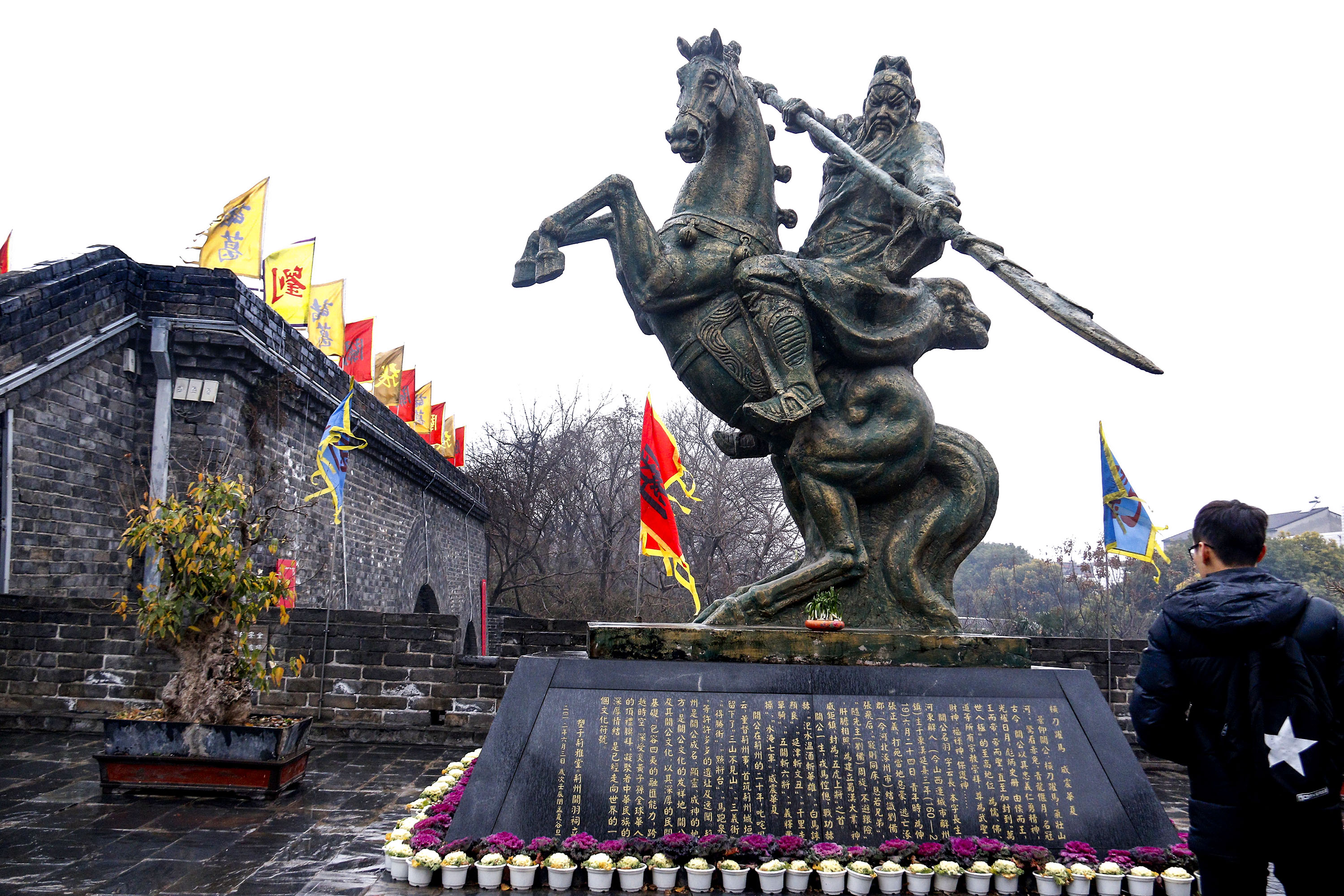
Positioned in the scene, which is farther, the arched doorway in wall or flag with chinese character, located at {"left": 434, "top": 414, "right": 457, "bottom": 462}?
flag with chinese character, located at {"left": 434, "top": 414, "right": 457, "bottom": 462}

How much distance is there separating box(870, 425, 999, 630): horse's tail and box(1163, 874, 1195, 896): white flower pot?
1525 mm

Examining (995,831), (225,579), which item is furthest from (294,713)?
(995,831)

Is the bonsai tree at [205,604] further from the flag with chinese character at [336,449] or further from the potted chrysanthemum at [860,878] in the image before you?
the potted chrysanthemum at [860,878]

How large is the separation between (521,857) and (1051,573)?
104ft

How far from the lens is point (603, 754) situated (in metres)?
3.43

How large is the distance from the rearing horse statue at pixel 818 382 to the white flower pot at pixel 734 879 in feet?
4.35

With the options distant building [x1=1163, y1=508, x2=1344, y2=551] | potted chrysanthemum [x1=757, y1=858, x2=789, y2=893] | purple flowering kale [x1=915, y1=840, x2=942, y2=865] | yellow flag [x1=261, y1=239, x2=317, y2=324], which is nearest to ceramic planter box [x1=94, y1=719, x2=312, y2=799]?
potted chrysanthemum [x1=757, y1=858, x2=789, y2=893]

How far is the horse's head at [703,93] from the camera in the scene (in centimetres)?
448

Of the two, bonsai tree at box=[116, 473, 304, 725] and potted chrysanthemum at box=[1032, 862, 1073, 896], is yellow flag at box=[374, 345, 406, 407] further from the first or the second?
potted chrysanthemum at box=[1032, 862, 1073, 896]

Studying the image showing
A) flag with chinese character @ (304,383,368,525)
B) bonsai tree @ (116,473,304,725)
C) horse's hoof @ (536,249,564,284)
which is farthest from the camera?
flag with chinese character @ (304,383,368,525)

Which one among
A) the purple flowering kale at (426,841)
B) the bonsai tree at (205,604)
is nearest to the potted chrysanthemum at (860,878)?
the purple flowering kale at (426,841)

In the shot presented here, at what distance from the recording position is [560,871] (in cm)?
299

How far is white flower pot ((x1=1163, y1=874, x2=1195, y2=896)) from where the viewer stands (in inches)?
117

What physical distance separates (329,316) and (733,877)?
1774 centimetres
